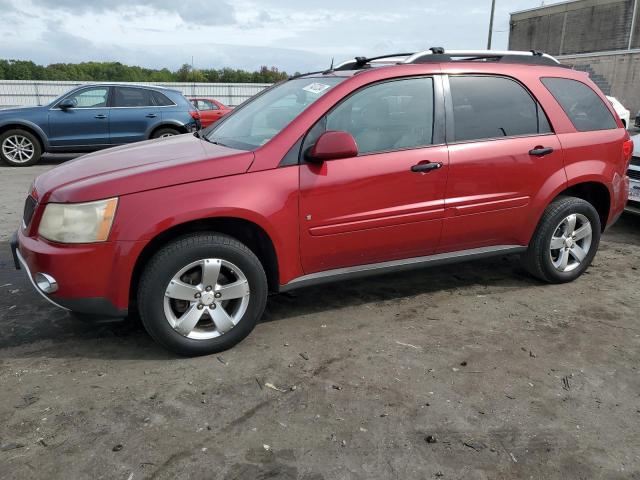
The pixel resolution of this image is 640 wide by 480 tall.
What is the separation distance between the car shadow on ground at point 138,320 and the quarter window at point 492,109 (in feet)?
4.13

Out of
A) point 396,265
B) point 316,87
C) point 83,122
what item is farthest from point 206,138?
point 83,122

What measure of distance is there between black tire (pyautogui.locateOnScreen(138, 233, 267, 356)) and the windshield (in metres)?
0.70

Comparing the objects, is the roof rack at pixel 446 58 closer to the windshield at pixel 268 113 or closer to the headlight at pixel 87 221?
the windshield at pixel 268 113

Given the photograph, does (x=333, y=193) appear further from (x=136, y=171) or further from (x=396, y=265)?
(x=136, y=171)

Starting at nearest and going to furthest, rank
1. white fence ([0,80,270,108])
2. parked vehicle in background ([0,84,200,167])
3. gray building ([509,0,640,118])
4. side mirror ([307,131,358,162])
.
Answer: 1. side mirror ([307,131,358,162])
2. parked vehicle in background ([0,84,200,167])
3. white fence ([0,80,270,108])
4. gray building ([509,0,640,118])

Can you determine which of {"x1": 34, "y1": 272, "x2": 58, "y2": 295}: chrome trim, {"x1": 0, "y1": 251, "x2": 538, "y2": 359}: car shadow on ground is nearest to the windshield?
{"x1": 0, "y1": 251, "x2": 538, "y2": 359}: car shadow on ground

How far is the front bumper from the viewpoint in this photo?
296 cm

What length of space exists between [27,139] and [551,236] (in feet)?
32.7

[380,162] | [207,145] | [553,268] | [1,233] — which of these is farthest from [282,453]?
[1,233]

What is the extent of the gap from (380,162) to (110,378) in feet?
6.75

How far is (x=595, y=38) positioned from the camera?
49750 millimetres

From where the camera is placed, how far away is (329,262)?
11.6ft

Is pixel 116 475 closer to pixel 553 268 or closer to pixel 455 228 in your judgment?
pixel 455 228

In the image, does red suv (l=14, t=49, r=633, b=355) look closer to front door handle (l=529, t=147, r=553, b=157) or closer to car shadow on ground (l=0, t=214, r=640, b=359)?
front door handle (l=529, t=147, r=553, b=157)
